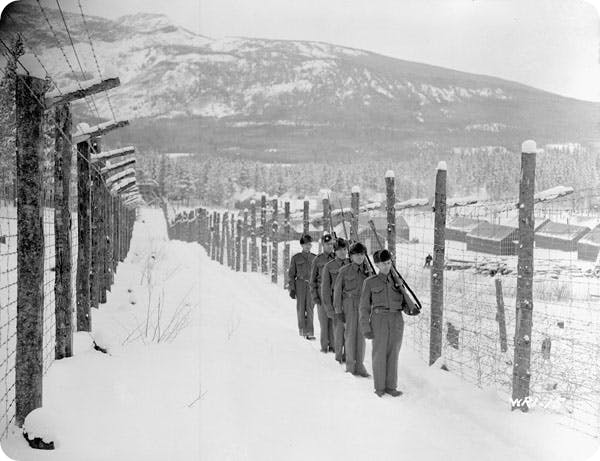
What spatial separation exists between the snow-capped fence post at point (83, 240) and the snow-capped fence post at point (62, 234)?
1310 mm

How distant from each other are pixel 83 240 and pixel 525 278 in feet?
18.3

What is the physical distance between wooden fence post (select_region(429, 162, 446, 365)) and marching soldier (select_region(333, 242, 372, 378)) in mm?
858

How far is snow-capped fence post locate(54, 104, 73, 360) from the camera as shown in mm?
5473

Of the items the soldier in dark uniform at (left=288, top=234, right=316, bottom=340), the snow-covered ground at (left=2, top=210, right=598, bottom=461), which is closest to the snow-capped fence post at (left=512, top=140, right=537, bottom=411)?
the snow-covered ground at (left=2, top=210, right=598, bottom=461)

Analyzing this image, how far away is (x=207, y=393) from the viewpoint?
4.80m

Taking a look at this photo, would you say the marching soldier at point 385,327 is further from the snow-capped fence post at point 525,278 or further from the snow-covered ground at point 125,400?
the snow-covered ground at point 125,400

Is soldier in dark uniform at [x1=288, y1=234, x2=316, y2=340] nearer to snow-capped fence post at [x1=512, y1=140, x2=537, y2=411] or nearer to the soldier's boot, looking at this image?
the soldier's boot

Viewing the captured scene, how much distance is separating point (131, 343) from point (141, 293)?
5373mm

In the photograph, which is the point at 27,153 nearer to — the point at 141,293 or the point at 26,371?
the point at 26,371

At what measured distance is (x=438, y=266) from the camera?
6996 mm

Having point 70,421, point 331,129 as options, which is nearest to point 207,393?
point 70,421

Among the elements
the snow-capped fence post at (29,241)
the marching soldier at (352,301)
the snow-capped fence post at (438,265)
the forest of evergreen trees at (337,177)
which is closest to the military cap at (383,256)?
the marching soldier at (352,301)

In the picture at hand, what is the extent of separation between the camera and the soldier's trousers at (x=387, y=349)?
5875 millimetres

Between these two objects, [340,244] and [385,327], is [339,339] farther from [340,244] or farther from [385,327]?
[385,327]
